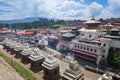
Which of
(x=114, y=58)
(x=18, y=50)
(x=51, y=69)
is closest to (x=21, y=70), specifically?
(x=51, y=69)

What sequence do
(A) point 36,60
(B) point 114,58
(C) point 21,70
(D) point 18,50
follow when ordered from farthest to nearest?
(B) point 114,58, (D) point 18,50, (C) point 21,70, (A) point 36,60

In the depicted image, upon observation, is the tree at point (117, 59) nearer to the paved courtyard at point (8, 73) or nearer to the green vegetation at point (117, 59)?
the green vegetation at point (117, 59)

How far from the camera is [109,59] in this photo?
30.1 metres

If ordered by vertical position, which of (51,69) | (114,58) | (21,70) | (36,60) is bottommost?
(21,70)

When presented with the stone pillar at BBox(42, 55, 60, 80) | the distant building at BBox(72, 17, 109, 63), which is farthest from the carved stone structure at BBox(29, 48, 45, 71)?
the distant building at BBox(72, 17, 109, 63)

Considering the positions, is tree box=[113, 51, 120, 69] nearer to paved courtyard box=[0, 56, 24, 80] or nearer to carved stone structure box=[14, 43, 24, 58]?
paved courtyard box=[0, 56, 24, 80]

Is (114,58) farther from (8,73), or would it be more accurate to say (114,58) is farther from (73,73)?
(8,73)

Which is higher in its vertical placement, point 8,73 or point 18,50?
point 18,50

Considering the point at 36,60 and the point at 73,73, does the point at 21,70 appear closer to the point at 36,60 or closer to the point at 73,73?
the point at 36,60

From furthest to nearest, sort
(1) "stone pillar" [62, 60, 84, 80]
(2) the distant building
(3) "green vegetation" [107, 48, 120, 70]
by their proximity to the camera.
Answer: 1. (2) the distant building
2. (3) "green vegetation" [107, 48, 120, 70]
3. (1) "stone pillar" [62, 60, 84, 80]

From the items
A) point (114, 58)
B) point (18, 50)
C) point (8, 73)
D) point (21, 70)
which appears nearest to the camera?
point (8, 73)

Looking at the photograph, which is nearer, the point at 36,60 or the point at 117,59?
the point at 36,60

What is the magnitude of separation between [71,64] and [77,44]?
21541 millimetres

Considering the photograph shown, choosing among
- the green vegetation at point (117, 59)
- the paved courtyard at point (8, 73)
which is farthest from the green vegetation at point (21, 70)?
the green vegetation at point (117, 59)
